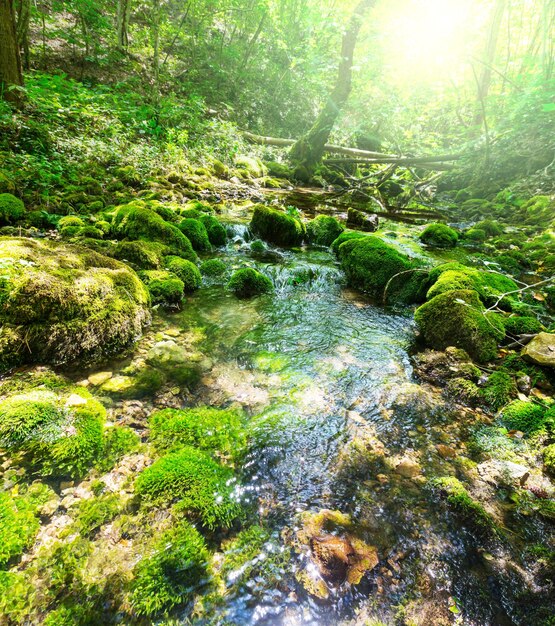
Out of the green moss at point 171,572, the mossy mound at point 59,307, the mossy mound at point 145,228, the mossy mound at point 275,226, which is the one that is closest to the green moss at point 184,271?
the mossy mound at point 145,228

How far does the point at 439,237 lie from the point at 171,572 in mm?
9442

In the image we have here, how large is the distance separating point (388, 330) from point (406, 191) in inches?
505

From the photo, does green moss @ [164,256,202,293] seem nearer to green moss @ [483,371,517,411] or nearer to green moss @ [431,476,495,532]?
green moss @ [431,476,495,532]

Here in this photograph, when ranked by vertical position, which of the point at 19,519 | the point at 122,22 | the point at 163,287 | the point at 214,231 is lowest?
the point at 19,519

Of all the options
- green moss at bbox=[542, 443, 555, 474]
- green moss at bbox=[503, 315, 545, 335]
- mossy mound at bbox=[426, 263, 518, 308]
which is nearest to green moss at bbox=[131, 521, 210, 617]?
green moss at bbox=[542, 443, 555, 474]

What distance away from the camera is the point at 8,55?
6.68 meters

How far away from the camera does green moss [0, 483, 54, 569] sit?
1.71m

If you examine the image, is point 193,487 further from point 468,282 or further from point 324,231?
point 324,231

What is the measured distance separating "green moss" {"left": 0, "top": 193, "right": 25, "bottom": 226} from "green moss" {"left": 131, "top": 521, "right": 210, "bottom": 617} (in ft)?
19.0

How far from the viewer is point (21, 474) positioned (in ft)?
6.87

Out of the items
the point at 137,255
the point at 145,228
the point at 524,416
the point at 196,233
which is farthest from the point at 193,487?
the point at 196,233

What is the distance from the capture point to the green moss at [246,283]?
5.77 metres

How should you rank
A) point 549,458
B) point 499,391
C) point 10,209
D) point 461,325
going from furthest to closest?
point 10,209 < point 461,325 < point 499,391 < point 549,458

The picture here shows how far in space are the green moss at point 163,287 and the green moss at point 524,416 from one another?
447 centimetres
